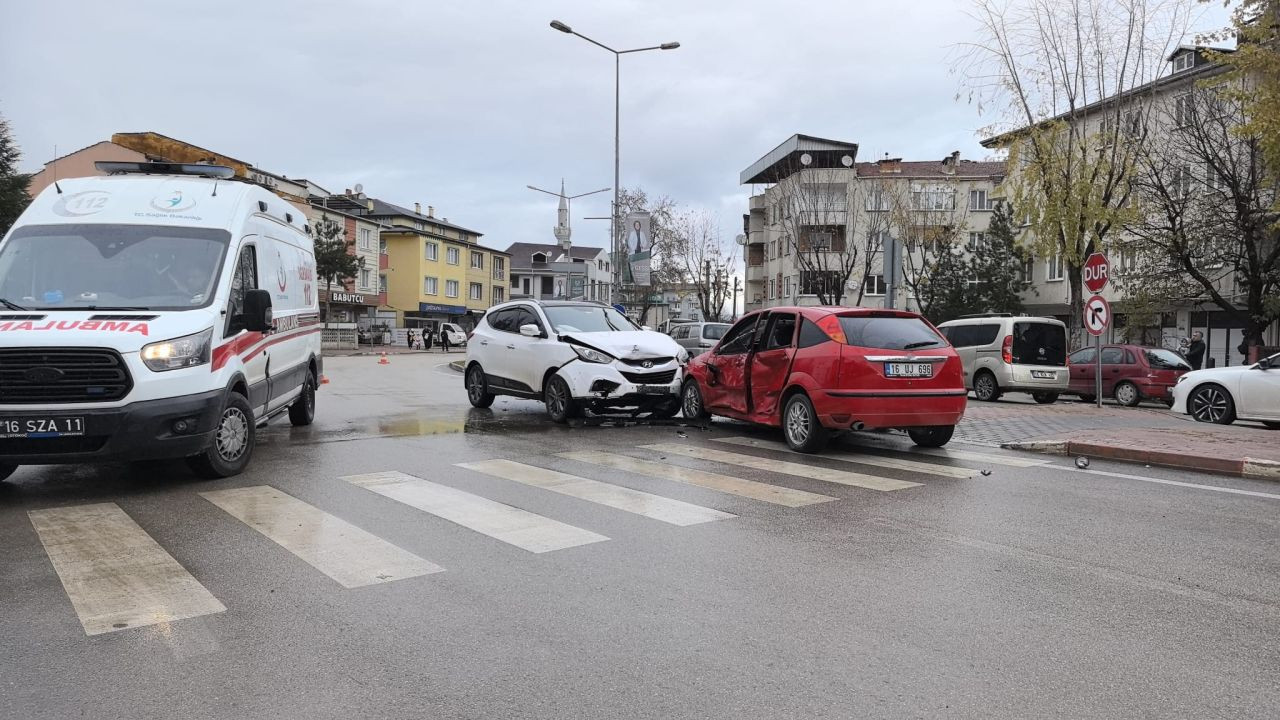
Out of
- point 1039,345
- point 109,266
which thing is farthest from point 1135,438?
point 109,266

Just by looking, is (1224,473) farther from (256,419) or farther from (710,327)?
(710,327)

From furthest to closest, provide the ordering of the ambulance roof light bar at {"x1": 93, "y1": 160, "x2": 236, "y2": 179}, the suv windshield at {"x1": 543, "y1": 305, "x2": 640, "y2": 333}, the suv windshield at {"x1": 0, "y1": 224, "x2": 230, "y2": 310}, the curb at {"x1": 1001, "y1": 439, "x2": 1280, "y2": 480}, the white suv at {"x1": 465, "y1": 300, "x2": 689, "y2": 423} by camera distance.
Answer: the suv windshield at {"x1": 543, "y1": 305, "x2": 640, "y2": 333} → the white suv at {"x1": 465, "y1": 300, "x2": 689, "y2": 423} → the ambulance roof light bar at {"x1": 93, "y1": 160, "x2": 236, "y2": 179} → the curb at {"x1": 1001, "y1": 439, "x2": 1280, "y2": 480} → the suv windshield at {"x1": 0, "y1": 224, "x2": 230, "y2": 310}

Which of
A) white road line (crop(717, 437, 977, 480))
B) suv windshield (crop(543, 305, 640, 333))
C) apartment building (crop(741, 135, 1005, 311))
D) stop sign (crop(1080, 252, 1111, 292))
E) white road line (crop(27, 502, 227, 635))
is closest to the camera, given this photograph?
white road line (crop(27, 502, 227, 635))

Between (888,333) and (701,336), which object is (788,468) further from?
(701,336)

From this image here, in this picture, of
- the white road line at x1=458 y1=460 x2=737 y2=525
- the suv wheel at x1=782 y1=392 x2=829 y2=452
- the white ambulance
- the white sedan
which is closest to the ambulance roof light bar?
the white ambulance

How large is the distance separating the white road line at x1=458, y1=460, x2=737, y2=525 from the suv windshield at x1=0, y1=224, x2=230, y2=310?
2931 mm

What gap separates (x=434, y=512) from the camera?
21.1 feet

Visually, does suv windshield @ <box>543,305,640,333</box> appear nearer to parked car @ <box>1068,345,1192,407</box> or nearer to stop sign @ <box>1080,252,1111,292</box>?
stop sign @ <box>1080,252,1111,292</box>

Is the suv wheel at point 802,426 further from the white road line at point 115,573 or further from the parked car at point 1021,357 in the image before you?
the parked car at point 1021,357

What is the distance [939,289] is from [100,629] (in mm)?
46349

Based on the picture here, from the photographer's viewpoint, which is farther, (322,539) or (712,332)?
(712,332)

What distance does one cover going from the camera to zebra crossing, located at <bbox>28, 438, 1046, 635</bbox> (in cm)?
462

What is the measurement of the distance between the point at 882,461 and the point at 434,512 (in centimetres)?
484

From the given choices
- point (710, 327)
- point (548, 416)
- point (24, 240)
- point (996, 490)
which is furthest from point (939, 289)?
point (24, 240)
